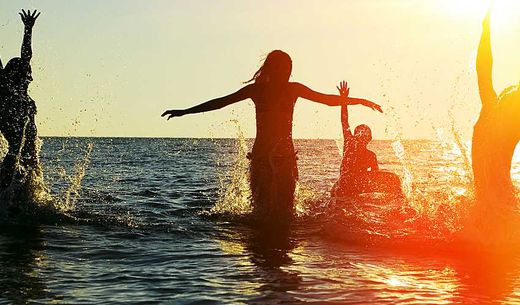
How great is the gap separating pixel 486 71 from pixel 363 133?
5.37 meters

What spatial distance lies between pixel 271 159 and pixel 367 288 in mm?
3532

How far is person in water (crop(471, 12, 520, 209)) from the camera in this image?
8586mm

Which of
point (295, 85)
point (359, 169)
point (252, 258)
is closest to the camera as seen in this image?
point (252, 258)

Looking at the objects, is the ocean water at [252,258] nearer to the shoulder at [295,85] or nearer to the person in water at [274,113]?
the person in water at [274,113]

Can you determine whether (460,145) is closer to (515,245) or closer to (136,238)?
(515,245)

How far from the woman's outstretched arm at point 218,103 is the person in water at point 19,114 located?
9.59 feet

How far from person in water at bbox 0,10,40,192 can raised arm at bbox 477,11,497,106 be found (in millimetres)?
6965

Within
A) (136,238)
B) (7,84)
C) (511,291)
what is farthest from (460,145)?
(7,84)

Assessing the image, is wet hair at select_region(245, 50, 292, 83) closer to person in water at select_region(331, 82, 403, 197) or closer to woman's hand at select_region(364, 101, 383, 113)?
woman's hand at select_region(364, 101, 383, 113)

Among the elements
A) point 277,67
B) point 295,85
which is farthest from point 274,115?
point 277,67

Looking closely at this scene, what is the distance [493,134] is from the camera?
867 centimetres

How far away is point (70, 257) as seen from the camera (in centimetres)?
809

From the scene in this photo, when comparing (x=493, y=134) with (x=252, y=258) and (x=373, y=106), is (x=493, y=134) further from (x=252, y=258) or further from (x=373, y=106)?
(x=252, y=258)

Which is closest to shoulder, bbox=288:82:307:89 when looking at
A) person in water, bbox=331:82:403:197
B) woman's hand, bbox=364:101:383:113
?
woman's hand, bbox=364:101:383:113
